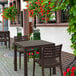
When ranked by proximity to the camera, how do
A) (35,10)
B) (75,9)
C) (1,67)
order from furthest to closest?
1. (35,10)
2. (1,67)
3. (75,9)

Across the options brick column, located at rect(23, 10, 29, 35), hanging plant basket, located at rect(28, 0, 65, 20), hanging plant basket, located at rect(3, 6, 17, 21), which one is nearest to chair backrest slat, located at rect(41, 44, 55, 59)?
hanging plant basket, located at rect(28, 0, 65, 20)

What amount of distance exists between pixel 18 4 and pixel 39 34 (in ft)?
17.3

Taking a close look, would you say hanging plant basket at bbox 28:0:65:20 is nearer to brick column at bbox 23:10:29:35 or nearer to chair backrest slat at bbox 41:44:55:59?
chair backrest slat at bbox 41:44:55:59

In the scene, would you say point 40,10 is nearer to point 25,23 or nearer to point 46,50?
point 46,50

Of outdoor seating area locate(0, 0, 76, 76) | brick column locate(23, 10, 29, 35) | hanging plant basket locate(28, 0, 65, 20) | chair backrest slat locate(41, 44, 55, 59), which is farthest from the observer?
brick column locate(23, 10, 29, 35)

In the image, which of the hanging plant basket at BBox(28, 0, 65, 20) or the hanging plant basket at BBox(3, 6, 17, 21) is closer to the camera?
the hanging plant basket at BBox(28, 0, 65, 20)

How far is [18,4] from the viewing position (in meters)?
13.3

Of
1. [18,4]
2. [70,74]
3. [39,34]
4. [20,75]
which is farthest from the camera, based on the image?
[18,4]

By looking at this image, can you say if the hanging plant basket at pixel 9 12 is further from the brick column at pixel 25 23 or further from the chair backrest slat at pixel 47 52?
the chair backrest slat at pixel 47 52

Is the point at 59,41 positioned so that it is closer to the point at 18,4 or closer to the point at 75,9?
the point at 75,9

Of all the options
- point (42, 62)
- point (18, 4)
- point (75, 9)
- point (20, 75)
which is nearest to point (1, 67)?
point (20, 75)

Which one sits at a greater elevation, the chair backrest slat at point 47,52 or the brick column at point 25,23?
the brick column at point 25,23

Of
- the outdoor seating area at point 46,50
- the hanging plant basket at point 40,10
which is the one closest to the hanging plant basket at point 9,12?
the outdoor seating area at point 46,50

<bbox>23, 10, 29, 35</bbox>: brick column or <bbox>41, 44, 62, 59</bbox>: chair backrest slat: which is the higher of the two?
<bbox>23, 10, 29, 35</bbox>: brick column
